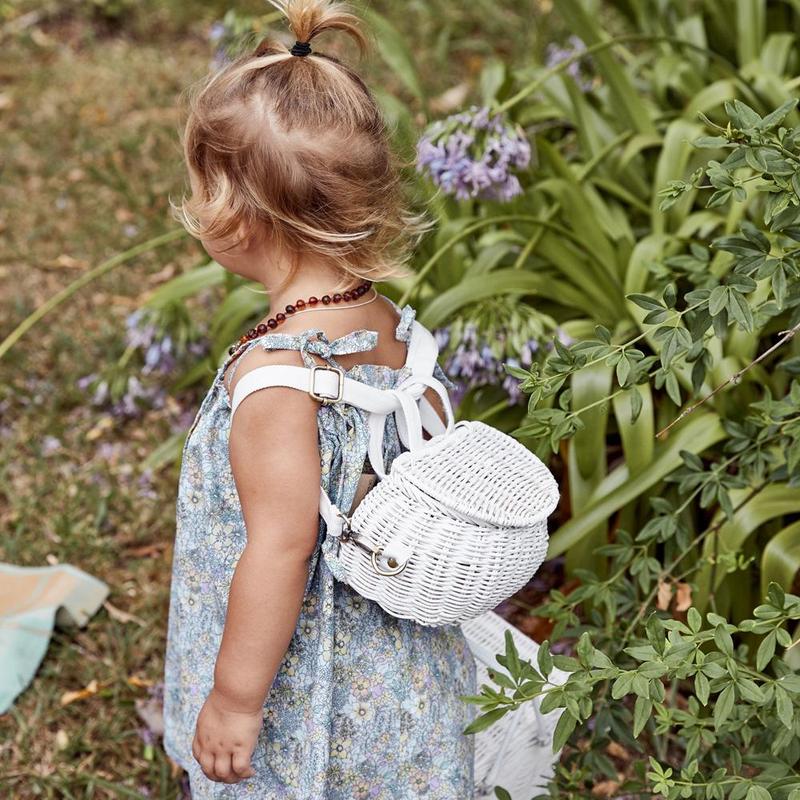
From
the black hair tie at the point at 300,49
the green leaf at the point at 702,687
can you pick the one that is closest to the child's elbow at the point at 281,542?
the green leaf at the point at 702,687

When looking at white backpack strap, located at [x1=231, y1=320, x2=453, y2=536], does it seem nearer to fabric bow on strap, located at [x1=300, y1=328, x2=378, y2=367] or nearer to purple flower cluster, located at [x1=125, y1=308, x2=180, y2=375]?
fabric bow on strap, located at [x1=300, y1=328, x2=378, y2=367]

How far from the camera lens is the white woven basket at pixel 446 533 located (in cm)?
138

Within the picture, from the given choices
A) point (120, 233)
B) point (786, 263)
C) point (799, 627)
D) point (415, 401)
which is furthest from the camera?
point (120, 233)

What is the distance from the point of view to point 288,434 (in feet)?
4.53

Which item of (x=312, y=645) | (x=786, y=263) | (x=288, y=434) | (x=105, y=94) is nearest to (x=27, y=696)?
(x=312, y=645)

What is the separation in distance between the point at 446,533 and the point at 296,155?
491 millimetres

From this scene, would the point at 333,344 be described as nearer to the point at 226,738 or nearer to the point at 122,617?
the point at 226,738

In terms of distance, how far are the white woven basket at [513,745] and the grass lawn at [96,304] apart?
1.87 ft

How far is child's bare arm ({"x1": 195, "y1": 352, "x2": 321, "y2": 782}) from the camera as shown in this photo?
1.38 m

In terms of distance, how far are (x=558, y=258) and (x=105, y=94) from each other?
8.52 ft

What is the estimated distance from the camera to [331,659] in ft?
4.93

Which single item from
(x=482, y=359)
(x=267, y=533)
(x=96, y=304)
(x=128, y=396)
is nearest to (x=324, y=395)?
(x=267, y=533)

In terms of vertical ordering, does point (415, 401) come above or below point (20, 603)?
above

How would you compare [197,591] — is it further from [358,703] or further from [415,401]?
[415,401]
